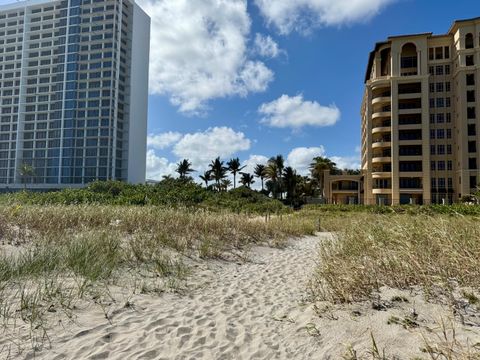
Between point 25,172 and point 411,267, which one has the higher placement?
point 25,172

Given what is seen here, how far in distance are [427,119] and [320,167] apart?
21.8 meters

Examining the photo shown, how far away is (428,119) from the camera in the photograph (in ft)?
149

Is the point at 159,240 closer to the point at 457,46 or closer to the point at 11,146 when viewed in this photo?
the point at 457,46

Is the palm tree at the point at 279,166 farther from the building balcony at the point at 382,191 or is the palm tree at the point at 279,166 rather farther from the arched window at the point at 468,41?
the arched window at the point at 468,41

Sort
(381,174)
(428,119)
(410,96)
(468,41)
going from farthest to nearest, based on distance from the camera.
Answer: (381,174)
(410,96)
(428,119)
(468,41)

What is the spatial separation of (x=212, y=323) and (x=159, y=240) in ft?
16.6

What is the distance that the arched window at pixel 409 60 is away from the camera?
4734 centimetres

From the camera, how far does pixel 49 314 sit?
13.7 ft

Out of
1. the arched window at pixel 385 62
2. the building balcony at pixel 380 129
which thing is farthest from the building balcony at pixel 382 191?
the arched window at pixel 385 62

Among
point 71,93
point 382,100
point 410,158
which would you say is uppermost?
point 71,93

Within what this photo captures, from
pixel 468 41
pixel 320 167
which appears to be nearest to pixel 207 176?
pixel 320 167

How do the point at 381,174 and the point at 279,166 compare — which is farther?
the point at 279,166

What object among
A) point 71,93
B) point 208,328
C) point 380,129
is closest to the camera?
point 208,328

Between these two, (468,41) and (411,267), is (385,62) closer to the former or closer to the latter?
(468,41)
